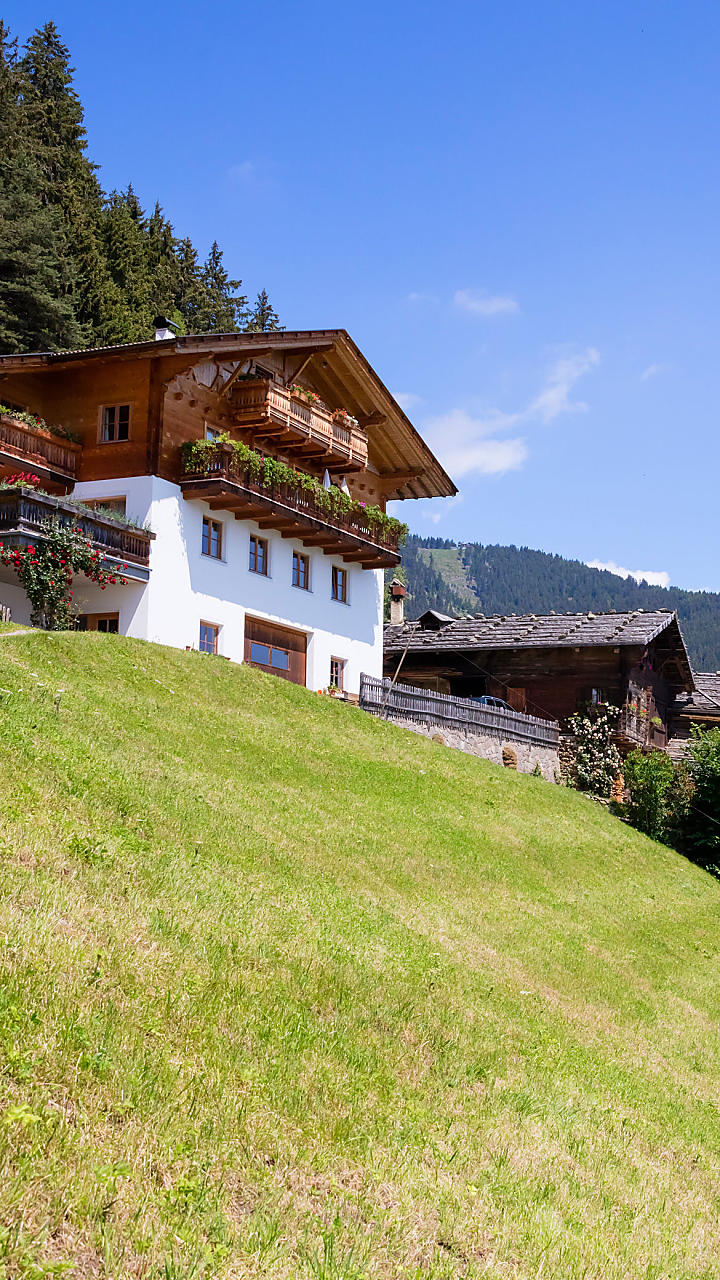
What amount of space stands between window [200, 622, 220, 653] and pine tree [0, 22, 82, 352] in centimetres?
2171

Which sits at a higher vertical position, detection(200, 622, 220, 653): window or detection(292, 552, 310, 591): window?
detection(292, 552, 310, 591): window

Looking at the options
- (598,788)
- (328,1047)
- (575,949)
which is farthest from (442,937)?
(598,788)

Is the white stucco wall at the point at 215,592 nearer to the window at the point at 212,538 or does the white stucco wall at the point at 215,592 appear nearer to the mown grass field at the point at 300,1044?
the window at the point at 212,538

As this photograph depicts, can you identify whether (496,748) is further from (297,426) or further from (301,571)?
(297,426)

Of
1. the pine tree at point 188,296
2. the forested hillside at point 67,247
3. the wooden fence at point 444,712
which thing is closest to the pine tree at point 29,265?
the forested hillside at point 67,247

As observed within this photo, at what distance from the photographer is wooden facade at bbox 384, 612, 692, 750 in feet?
142

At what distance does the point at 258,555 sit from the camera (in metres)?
37.6

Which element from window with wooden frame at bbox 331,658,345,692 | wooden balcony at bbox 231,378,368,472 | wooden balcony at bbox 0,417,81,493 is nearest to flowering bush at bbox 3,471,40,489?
wooden balcony at bbox 0,417,81,493

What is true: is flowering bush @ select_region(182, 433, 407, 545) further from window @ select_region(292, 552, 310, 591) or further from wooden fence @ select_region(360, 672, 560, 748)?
wooden fence @ select_region(360, 672, 560, 748)

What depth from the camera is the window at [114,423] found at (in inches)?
1367

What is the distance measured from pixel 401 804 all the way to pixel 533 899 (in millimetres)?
3935

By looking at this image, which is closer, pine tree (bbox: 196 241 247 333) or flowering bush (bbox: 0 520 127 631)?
flowering bush (bbox: 0 520 127 631)

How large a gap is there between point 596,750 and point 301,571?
12112mm

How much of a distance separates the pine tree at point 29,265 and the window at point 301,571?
63.0 ft
